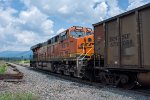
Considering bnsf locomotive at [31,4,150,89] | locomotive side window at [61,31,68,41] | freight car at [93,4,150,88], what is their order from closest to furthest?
freight car at [93,4,150,88], bnsf locomotive at [31,4,150,89], locomotive side window at [61,31,68,41]

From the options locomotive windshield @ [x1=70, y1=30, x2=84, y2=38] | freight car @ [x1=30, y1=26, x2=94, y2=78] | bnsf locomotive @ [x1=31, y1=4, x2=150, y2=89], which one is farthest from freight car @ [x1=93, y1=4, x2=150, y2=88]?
locomotive windshield @ [x1=70, y1=30, x2=84, y2=38]

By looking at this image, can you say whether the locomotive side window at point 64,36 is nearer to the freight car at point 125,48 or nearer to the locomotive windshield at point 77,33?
the locomotive windshield at point 77,33

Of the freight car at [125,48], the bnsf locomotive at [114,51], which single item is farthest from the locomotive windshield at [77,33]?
the freight car at [125,48]

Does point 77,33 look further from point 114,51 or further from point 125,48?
point 125,48

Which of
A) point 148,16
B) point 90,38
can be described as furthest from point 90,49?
point 148,16

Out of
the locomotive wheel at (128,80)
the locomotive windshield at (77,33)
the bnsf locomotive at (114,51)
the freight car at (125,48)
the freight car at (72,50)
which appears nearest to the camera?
the freight car at (125,48)

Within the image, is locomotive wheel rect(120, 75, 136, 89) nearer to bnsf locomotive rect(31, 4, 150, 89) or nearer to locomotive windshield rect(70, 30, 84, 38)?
bnsf locomotive rect(31, 4, 150, 89)

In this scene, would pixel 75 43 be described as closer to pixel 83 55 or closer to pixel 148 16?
pixel 83 55

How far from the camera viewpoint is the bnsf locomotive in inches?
429

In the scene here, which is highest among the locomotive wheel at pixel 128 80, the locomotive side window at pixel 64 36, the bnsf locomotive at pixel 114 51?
the locomotive side window at pixel 64 36

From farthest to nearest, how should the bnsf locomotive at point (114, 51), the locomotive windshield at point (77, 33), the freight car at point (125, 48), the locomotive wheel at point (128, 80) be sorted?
the locomotive windshield at point (77, 33)
the locomotive wheel at point (128, 80)
the bnsf locomotive at point (114, 51)
the freight car at point (125, 48)

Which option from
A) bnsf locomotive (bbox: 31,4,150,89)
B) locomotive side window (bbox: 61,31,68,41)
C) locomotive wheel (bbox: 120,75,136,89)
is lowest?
locomotive wheel (bbox: 120,75,136,89)

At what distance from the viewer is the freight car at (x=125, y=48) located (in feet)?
35.4

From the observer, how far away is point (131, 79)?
12.4 metres
